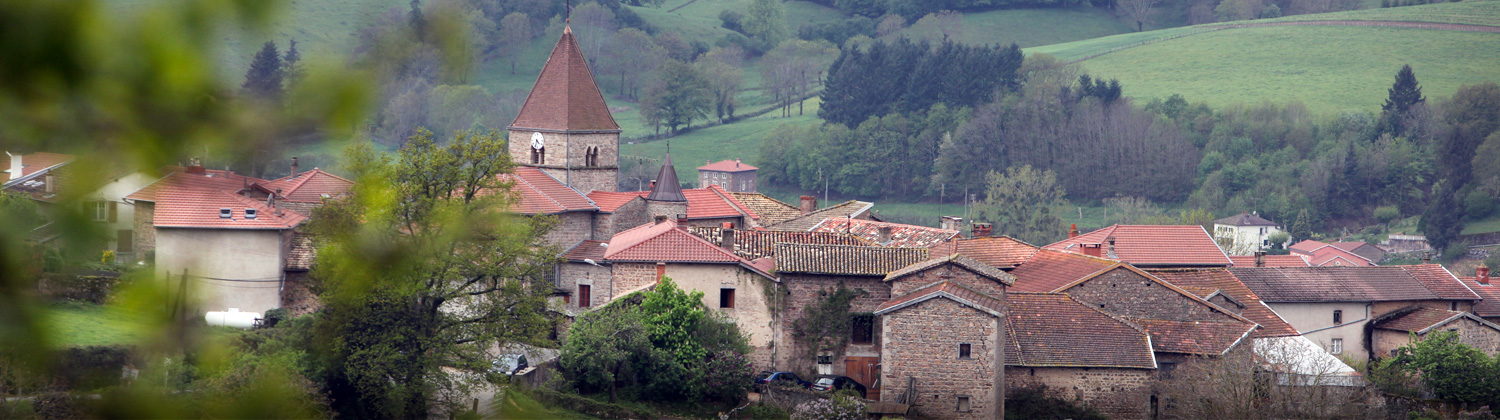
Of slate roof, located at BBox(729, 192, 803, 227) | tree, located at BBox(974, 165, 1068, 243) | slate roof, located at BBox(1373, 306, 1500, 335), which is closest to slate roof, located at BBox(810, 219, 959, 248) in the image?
slate roof, located at BBox(729, 192, 803, 227)

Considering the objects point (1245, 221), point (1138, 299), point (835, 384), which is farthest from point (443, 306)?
point (1245, 221)

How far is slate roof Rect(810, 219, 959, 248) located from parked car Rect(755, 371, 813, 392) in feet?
22.0

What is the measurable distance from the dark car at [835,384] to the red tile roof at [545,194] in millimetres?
9572

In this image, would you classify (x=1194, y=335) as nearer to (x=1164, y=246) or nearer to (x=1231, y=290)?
(x=1231, y=290)

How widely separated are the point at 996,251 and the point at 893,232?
2.90 meters

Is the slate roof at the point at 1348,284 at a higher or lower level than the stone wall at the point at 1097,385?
higher

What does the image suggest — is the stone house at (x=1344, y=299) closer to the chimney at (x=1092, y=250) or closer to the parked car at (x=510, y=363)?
the chimney at (x=1092, y=250)

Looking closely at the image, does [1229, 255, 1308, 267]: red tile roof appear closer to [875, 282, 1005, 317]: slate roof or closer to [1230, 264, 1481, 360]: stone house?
[1230, 264, 1481, 360]: stone house

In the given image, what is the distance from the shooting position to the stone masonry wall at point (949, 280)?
24812 mm

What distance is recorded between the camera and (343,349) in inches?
778

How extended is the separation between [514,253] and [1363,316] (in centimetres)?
2393

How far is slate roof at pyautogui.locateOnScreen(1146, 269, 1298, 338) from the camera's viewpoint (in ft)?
96.4

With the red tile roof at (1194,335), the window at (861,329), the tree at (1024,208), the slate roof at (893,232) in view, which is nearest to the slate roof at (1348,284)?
the red tile roof at (1194,335)

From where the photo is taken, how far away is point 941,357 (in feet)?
78.4
